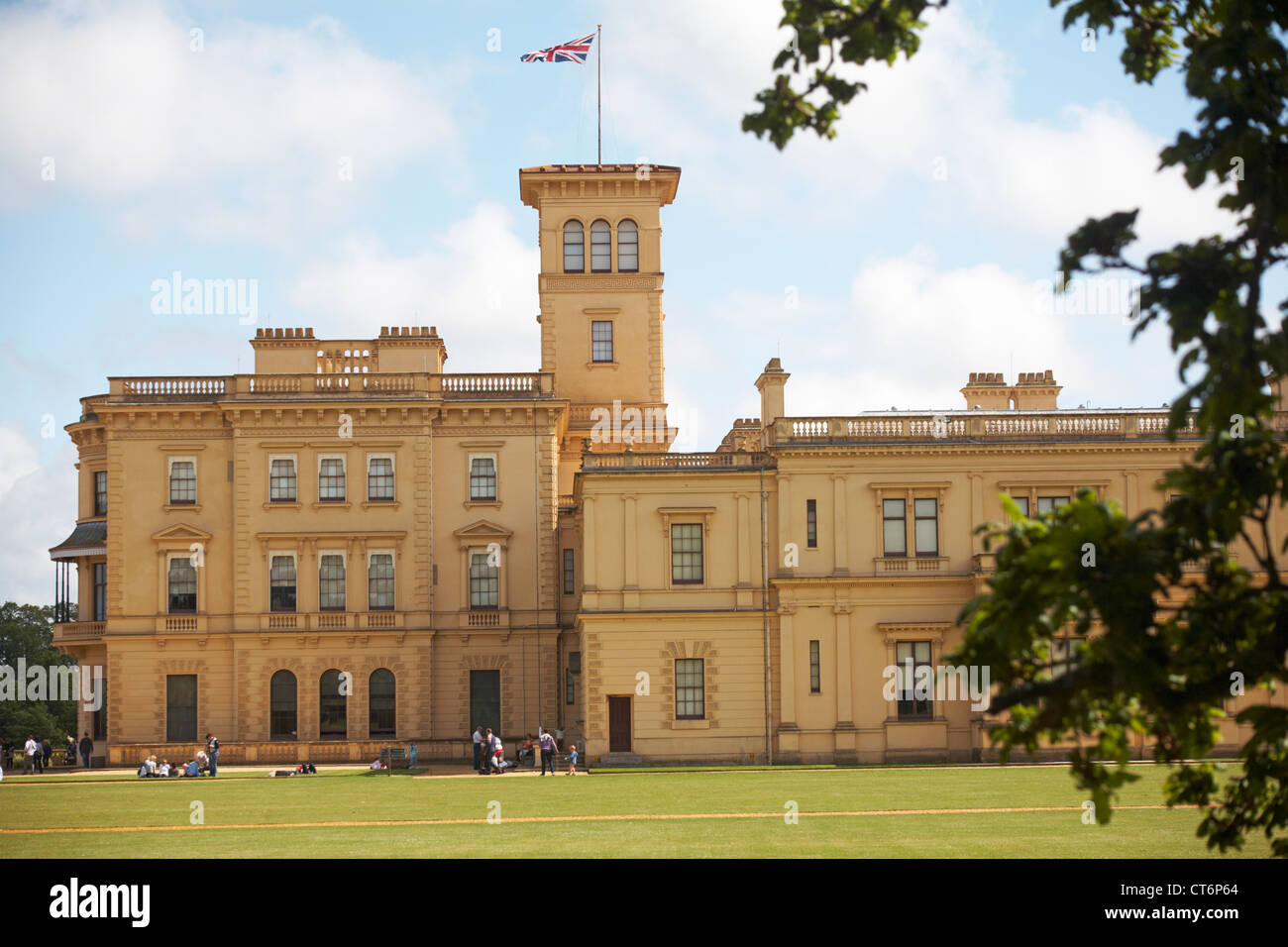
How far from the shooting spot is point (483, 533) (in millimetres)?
59219

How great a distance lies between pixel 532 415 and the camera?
59.7 m

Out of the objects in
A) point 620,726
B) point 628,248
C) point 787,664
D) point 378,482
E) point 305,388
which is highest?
point 628,248

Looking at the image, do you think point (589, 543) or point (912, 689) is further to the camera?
point (589, 543)

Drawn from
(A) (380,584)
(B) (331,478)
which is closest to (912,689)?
(A) (380,584)

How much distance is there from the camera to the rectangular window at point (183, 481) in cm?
5931

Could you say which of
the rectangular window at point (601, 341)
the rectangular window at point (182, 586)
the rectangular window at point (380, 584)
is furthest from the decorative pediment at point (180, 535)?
the rectangular window at point (601, 341)

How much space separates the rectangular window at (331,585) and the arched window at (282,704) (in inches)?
121

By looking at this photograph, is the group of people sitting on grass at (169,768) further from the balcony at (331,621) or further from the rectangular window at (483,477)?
the rectangular window at (483,477)

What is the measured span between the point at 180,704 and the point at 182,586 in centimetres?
451

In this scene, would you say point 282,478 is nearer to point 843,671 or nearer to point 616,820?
point 843,671

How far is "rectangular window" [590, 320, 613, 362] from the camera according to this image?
65750mm

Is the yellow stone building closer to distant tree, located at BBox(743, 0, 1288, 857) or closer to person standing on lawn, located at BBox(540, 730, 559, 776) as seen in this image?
person standing on lawn, located at BBox(540, 730, 559, 776)

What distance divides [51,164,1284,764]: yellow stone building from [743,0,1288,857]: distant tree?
4287 cm
